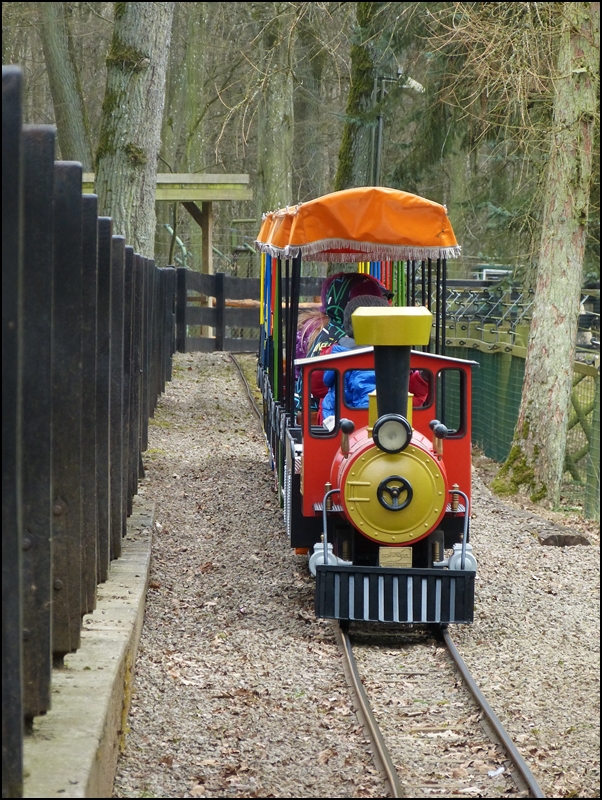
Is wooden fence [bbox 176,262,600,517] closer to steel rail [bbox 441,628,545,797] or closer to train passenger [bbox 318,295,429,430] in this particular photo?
train passenger [bbox 318,295,429,430]

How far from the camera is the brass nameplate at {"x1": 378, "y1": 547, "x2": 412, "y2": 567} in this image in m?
6.85

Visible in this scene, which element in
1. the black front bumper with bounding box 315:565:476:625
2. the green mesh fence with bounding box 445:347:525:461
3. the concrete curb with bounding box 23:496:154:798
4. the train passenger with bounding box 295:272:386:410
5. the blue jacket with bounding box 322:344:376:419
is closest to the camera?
the concrete curb with bounding box 23:496:154:798

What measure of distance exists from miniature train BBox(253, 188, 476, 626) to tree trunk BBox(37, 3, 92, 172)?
51.9ft

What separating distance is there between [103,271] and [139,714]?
7.17ft

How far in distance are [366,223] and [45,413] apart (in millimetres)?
4840

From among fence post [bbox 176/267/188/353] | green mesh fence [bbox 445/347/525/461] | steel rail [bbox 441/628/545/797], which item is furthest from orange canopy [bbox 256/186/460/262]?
fence post [bbox 176/267/188/353]

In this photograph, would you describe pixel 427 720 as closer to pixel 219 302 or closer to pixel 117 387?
pixel 117 387

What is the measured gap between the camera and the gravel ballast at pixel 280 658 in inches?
182

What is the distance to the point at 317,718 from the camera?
5371 mm

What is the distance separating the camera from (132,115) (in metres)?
12.7

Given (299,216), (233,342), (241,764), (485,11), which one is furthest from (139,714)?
(233,342)

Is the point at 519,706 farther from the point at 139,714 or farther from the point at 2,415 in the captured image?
the point at 2,415

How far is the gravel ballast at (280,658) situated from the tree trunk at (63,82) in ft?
43.4

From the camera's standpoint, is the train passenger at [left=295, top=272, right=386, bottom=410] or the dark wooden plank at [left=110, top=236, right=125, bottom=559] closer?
the dark wooden plank at [left=110, top=236, right=125, bottom=559]
